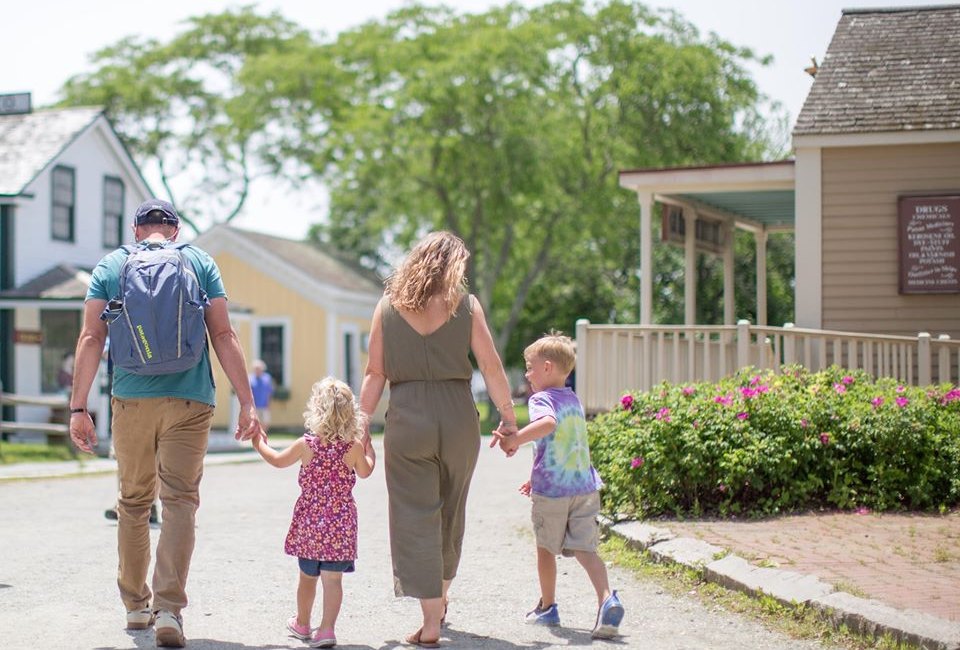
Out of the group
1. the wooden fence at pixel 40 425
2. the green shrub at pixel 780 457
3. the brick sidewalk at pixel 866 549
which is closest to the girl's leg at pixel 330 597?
the brick sidewalk at pixel 866 549

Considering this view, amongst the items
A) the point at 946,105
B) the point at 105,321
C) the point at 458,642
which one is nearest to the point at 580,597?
the point at 458,642

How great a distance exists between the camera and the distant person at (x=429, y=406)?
5.65m

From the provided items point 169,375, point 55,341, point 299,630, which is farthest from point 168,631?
point 55,341

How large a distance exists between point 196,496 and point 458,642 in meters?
1.42

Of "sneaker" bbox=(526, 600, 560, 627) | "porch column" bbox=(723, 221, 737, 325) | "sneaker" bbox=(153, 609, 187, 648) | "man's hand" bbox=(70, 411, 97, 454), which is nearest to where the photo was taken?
"sneaker" bbox=(153, 609, 187, 648)

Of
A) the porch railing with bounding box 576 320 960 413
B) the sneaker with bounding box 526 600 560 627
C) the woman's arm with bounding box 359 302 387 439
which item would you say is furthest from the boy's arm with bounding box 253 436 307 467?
the porch railing with bounding box 576 320 960 413

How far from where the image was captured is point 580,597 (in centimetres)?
707

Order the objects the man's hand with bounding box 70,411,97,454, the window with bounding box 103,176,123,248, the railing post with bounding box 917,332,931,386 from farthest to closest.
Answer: the window with bounding box 103,176,123,248 → the railing post with bounding box 917,332,931,386 → the man's hand with bounding box 70,411,97,454

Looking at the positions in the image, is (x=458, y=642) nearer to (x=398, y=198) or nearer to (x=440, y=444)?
(x=440, y=444)

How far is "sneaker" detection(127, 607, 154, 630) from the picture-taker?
5938 millimetres

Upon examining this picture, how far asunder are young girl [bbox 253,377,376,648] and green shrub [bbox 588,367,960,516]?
3643mm

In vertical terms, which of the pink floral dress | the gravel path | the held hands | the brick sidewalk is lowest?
the gravel path

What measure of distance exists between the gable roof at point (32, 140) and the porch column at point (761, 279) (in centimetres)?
1358

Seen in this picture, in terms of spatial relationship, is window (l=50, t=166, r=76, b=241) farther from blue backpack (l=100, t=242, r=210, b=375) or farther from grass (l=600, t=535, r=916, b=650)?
blue backpack (l=100, t=242, r=210, b=375)
